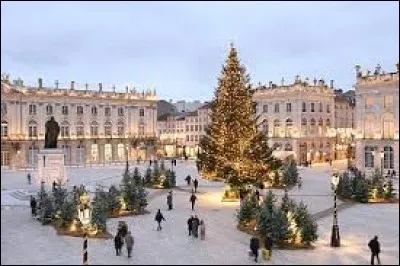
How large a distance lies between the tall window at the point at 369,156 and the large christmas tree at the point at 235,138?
2485 centimetres

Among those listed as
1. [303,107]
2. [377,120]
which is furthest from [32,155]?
[377,120]

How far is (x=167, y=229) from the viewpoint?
26516 mm

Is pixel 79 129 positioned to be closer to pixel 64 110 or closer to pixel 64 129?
pixel 64 129

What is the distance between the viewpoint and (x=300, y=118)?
75250 millimetres

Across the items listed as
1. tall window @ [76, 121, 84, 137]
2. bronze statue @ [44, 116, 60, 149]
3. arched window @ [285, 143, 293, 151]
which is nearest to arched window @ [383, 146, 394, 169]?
arched window @ [285, 143, 293, 151]

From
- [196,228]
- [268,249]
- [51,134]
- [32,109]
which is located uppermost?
[32,109]

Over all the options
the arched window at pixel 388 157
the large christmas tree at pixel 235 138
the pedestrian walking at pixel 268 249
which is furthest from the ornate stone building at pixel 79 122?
the pedestrian walking at pixel 268 249

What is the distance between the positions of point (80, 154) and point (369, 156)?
135ft

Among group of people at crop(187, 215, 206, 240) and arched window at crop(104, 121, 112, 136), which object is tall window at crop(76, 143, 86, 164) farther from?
group of people at crop(187, 215, 206, 240)

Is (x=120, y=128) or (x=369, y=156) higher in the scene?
(x=120, y=128)

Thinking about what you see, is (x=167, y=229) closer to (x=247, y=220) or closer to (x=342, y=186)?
(x=247, y=220)

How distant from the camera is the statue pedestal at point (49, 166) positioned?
40.1 meters

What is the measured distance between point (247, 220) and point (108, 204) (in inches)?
335

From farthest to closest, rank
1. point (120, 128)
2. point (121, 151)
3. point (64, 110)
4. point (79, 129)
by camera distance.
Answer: point (120, 128) → point (121, 151) → point (79, 129) → point (64, 110)
